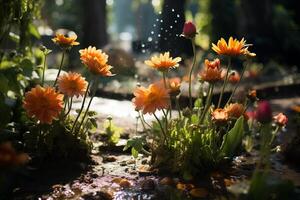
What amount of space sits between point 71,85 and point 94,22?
11.5 meters

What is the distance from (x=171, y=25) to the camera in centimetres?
780

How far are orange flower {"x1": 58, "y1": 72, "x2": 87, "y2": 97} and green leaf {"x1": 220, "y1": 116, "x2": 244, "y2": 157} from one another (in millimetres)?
964

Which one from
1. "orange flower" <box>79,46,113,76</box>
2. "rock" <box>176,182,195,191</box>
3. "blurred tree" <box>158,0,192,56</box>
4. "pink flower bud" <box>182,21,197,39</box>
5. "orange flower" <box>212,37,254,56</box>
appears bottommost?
"rock" <box>176,182,195,191</box>

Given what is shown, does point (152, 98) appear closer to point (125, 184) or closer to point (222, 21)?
point (125, 184)

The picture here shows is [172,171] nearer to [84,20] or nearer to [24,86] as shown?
[24,86]

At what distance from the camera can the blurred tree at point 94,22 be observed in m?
14.4

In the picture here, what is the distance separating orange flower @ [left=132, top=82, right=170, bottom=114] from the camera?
3142mm

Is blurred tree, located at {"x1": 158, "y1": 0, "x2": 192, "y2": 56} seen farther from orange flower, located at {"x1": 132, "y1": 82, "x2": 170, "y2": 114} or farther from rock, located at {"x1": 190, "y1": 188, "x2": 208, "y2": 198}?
rock, located at {"x1": 190, "y1": 188, "x2": 208, "y2": 198}

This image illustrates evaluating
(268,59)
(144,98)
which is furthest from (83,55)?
(268,59)

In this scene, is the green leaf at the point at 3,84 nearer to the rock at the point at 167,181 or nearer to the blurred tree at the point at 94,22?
the rock at the point at 167,181

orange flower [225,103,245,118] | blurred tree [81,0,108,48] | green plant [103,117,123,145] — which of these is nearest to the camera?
orange flower [225,103,245,118]

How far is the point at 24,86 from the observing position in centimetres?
455

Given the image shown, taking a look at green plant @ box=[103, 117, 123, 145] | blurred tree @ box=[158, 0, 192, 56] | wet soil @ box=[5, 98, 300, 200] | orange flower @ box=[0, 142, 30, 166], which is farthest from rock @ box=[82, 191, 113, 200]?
blurred tree @ box=[158, 0, 192, 56]

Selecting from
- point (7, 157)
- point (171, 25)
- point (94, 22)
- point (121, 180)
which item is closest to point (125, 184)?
point (121, 180)
